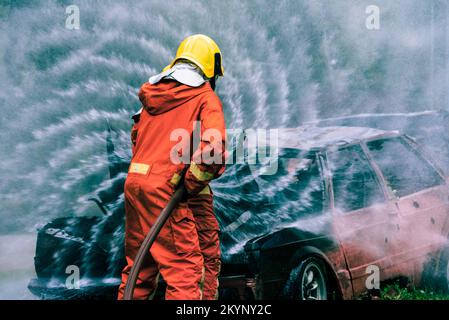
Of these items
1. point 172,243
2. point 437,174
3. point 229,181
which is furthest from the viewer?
point 437,174

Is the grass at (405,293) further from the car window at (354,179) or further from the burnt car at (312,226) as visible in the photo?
the car window at (354,179)

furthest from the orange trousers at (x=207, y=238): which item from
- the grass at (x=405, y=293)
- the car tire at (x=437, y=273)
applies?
the car tire at (x=437, y=273)

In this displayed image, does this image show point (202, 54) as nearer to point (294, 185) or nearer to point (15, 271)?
point (294, 185)

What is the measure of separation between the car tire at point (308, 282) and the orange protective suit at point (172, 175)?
862 mm

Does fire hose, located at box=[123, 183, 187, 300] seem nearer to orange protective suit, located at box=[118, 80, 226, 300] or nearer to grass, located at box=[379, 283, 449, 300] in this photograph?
orange protective suit, located at box=[118, 80, 226, 300]

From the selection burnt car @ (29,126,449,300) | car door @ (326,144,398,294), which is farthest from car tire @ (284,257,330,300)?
car door @ (326,144,398,294)

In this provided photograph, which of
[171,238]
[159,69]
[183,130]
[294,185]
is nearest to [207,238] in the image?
[171,238]

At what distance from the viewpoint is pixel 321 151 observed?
484cm

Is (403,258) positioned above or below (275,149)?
below

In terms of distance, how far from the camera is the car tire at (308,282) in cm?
425

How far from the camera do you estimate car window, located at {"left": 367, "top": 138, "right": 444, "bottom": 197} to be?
4992 mm

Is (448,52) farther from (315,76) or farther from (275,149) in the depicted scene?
(275,149)

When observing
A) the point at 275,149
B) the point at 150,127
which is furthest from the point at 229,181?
the point at 150,127

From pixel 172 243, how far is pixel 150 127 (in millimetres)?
740
